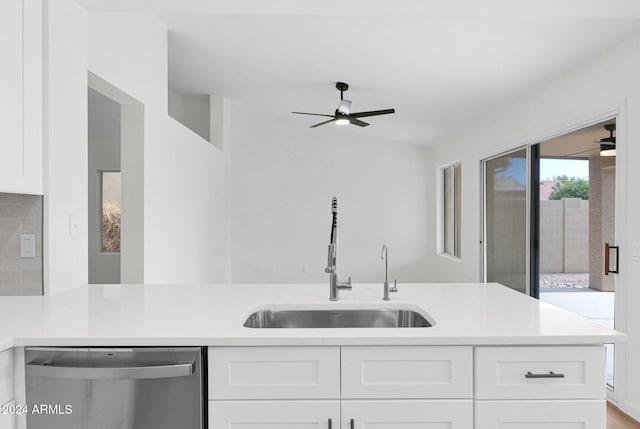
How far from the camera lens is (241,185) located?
688 cm

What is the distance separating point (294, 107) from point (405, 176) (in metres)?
2.33

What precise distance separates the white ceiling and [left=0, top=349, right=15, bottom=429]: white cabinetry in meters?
1.49

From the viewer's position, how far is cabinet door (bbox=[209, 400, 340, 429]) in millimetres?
1222

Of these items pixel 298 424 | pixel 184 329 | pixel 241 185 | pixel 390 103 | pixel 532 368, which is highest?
pixel 390 103

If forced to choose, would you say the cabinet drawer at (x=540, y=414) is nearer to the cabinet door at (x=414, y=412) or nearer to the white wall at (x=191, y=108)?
the cabinet door at (x=414, y=412)

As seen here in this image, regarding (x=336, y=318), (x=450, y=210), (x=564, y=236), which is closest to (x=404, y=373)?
(x=336, y=318)

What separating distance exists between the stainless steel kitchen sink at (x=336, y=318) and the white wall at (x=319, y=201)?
5105 millimetres

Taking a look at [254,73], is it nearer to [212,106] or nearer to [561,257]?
[212,106]

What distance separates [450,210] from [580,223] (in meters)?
3.39

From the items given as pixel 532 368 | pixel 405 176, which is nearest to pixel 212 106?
pixel 405 176

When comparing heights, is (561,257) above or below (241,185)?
below

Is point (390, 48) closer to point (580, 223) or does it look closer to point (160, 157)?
point (580, 223)

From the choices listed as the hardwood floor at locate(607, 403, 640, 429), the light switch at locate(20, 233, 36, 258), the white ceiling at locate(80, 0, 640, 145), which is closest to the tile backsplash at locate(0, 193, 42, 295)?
the light switch at locate(20, 233, 36, 258)

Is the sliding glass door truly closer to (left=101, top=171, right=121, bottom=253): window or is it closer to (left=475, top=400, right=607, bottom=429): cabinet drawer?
(left=475, top=400, right=607, bottom=429): cabinet drawer
